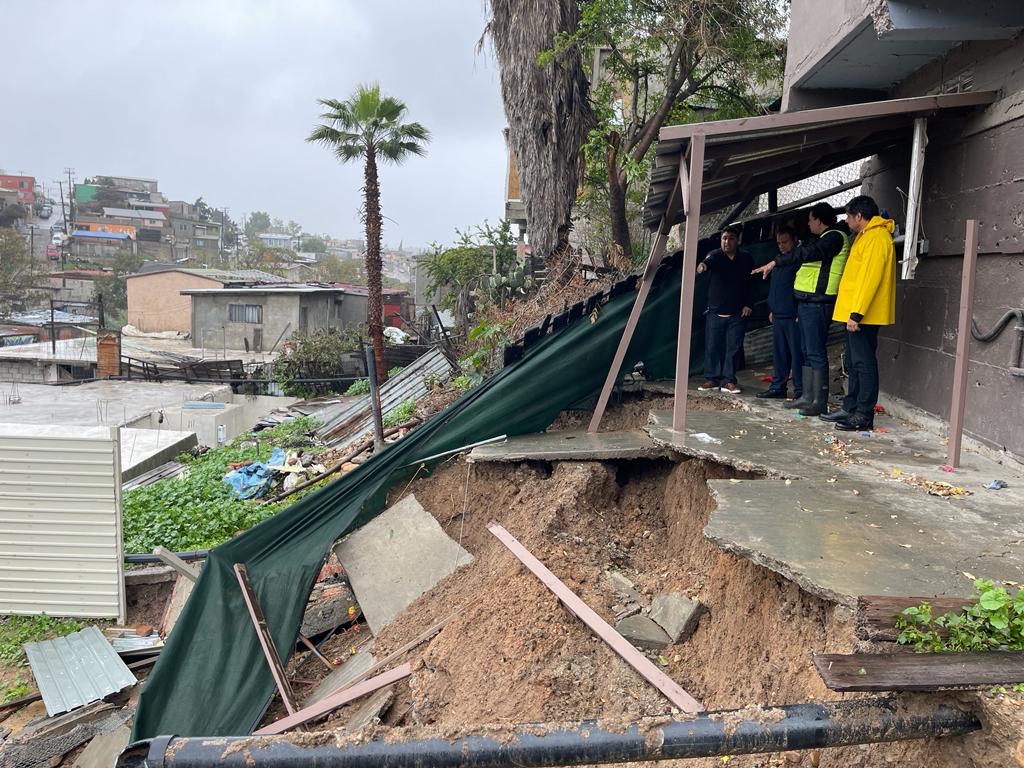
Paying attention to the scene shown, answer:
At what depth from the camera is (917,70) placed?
18.1ft

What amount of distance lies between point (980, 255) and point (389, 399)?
932 cm

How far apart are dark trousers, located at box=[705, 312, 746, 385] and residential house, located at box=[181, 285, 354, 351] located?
2512 cm

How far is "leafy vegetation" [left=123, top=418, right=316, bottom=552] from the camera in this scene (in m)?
8.07

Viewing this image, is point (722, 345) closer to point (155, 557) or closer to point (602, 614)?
point (602, 614)

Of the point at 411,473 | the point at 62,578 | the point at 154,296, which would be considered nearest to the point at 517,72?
the point at 411,473

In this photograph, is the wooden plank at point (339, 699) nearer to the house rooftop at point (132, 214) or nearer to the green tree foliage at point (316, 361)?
the green tree foliage at point (316, 361)

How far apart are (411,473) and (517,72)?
8299mm

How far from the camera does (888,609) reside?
2.37 meters

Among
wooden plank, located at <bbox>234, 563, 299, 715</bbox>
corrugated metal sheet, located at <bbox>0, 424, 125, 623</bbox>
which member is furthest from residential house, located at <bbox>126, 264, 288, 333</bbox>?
wooden plank, located at <bbox>234, 563, 299, 715</bbox>

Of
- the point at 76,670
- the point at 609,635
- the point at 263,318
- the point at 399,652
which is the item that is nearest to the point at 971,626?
the point at 609,635

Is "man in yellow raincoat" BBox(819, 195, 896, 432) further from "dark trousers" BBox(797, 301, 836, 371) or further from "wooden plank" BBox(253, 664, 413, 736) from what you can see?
"wooden plank" BBox(253, 664, 413, 736)

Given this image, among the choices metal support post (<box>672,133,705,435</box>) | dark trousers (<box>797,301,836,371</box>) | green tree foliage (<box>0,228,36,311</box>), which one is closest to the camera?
metal support post (<box>672,133,705,435</box>)

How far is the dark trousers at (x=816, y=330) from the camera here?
538 centimetres

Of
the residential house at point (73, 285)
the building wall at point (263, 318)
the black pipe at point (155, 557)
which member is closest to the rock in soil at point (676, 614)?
the black pipe at point (155, 557)
